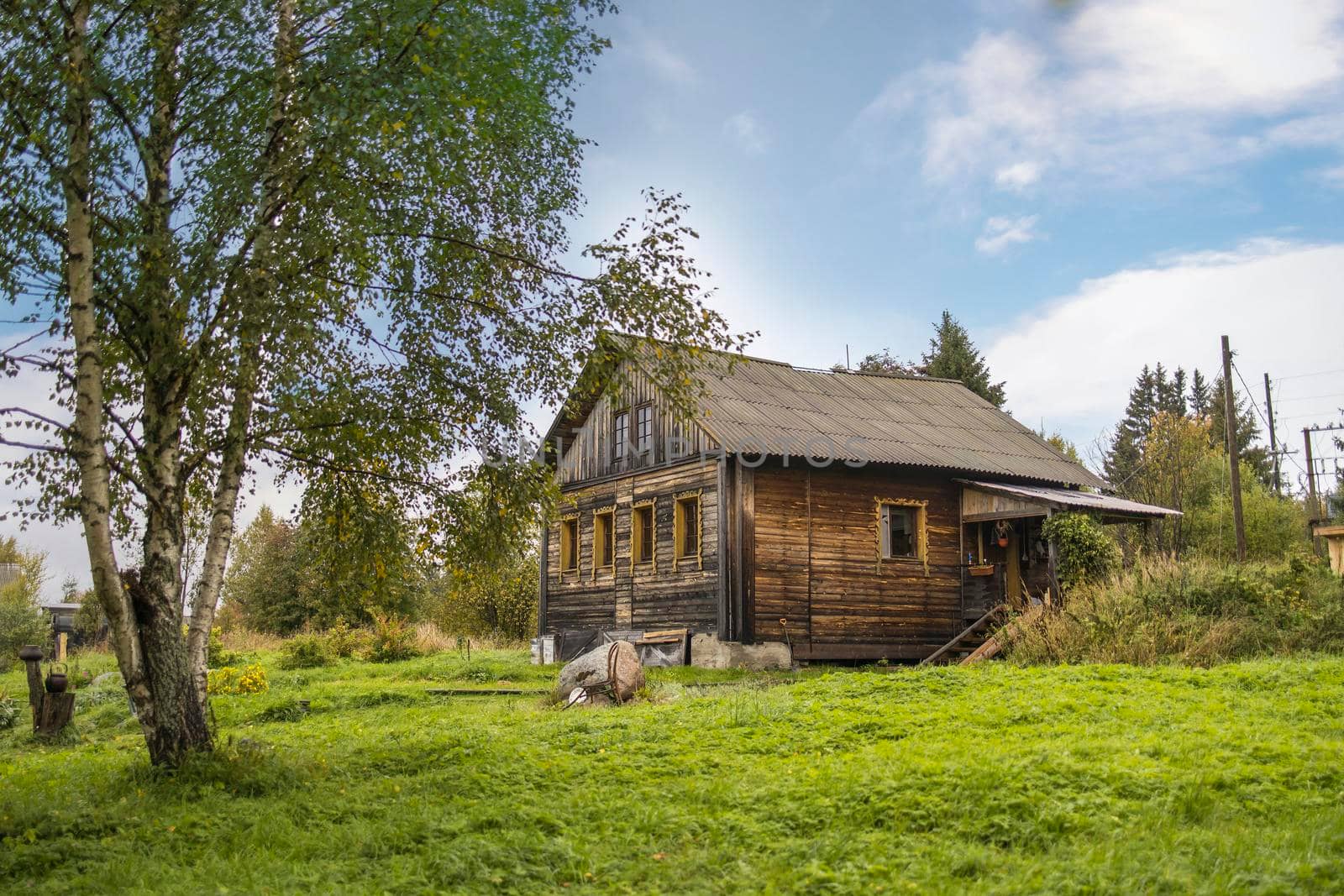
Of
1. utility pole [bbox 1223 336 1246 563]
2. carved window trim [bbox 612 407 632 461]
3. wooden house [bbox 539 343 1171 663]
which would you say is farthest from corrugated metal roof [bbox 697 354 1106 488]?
utility pole [bbox 1223 336 1246 563]

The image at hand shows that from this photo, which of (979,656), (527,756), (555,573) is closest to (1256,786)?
(527,756)

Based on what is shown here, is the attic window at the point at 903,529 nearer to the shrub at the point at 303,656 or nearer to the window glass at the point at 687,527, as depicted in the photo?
the window glass at the point at 687,527

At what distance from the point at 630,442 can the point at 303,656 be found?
30.7 feet

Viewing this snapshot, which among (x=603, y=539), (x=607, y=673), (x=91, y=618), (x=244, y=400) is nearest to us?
(x=244, y=400)

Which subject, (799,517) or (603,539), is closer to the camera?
(799,517)

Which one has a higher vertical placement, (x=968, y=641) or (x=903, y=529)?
(x=903, y=529)

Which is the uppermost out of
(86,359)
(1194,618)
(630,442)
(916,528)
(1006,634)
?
(630,442)

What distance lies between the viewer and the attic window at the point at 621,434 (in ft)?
77.7

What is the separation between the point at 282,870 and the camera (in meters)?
6.41

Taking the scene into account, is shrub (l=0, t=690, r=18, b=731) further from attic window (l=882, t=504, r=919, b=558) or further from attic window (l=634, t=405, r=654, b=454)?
attic window (l=882, t=504, r=919, b=558)

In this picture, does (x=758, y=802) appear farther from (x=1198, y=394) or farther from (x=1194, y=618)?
(x=1198, y=394)

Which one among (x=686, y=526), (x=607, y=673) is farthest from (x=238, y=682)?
(x=686, y=526)

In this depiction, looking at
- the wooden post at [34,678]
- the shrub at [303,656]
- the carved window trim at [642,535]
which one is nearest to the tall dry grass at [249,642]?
the shrub at [303,656]

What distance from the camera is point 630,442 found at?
925 inches
